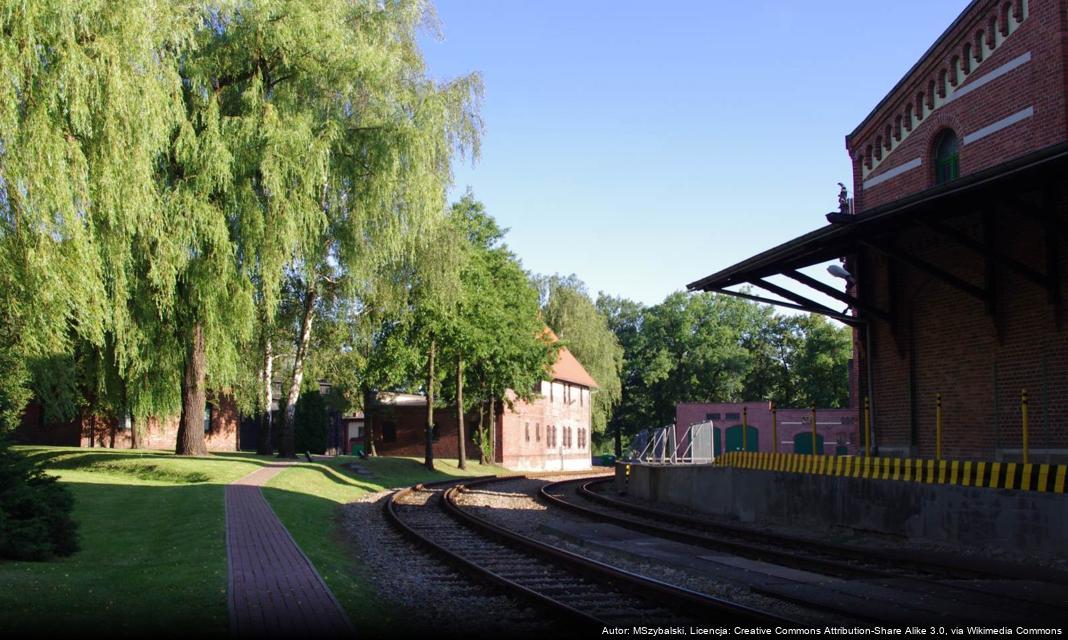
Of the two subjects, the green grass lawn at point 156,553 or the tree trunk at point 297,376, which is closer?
the green grass lawn at point 156,553

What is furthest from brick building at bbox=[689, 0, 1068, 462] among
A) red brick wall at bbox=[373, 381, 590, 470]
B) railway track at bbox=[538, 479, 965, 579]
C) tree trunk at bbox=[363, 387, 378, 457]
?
tree trunk at bbox=[363, 387, 378, 457]

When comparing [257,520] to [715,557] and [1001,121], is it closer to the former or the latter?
[715,557]

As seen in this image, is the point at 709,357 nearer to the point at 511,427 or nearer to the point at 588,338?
the point at 588,338

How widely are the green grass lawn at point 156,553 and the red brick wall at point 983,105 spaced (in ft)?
46.2

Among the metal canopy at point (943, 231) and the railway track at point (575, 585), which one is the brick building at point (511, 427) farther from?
the railway track at point (575, 585)

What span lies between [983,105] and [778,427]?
24948 mm

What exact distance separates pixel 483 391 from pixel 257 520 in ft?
Result: 97.0

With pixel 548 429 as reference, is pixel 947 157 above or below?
above

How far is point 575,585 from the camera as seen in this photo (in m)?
10.9

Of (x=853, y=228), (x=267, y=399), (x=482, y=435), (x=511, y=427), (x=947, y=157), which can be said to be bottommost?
(x=482, y=435)

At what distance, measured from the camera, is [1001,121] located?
18.2 meters

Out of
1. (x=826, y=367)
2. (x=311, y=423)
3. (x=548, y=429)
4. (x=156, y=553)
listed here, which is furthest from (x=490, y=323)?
(x=826, y=367)

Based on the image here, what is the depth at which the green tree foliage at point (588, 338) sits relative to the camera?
241ft

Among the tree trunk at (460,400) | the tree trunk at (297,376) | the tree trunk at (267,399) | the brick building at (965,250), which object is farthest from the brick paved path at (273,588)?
the tree trunk at (460,400)
